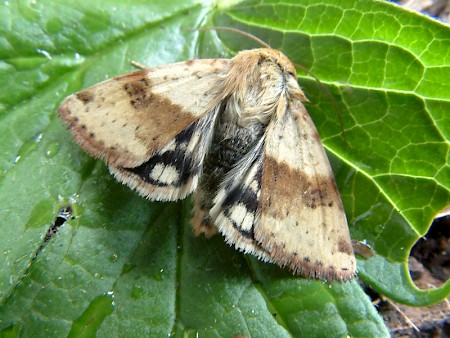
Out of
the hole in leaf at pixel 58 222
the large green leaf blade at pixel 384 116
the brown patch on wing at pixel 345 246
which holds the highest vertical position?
the large green leaf blade at pixel 384 116

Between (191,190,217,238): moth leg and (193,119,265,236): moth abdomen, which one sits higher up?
(193,119,265,236): moth abdomen

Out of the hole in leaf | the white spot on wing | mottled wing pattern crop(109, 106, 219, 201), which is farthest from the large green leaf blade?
the hole in leaf

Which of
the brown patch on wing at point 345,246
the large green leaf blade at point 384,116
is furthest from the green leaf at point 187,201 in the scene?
the brown patch on wing at point 345,246

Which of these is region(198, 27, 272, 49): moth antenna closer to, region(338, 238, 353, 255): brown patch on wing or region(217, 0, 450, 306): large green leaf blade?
region(217, 0, 450, 306): large green leaf blade

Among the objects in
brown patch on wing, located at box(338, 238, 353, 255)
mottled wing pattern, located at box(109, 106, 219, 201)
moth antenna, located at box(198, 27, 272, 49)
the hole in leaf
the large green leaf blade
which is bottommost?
the hole in leaf

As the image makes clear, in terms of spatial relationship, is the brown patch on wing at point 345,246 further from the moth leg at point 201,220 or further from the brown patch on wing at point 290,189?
the moth leg at point 201,220

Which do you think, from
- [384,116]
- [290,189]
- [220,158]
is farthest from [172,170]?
[384,116]

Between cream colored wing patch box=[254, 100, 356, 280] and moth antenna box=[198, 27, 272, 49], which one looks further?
moth antenna box=[198, 27, 272, 49]

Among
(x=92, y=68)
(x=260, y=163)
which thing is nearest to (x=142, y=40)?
(x=92, y=68)
